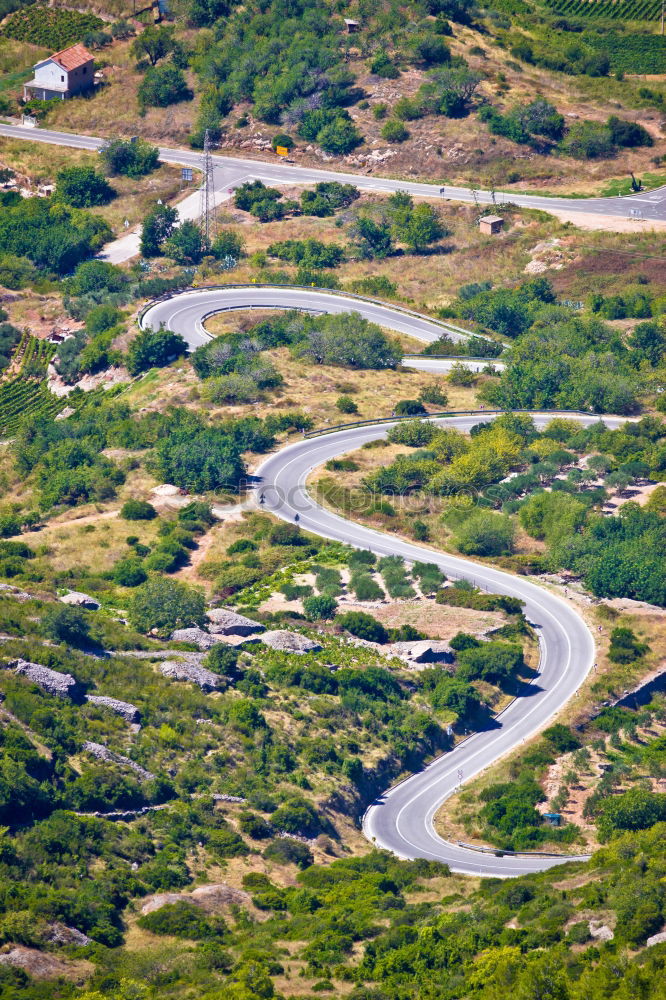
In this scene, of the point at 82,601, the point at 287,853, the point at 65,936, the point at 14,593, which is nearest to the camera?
the point at 65,936

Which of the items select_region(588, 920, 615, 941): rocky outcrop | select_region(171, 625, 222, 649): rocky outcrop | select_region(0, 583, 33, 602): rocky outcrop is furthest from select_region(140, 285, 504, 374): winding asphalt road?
select_region(588, 920, 615, 941): rocky outcrop

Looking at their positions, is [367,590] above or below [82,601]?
below

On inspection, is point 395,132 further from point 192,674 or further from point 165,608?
point 192,674

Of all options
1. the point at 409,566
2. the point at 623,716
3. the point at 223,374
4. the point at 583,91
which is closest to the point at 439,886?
the point at 623,716

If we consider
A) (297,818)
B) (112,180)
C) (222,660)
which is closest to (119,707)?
(222,660)

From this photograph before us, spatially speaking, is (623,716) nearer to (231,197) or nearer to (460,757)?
(460,757)

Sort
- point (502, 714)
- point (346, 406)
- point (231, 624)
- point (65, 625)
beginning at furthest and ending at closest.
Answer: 1. point (346, 406)
2. point (231, 624)
3. point (502, 714)
4. point (65, 625)
